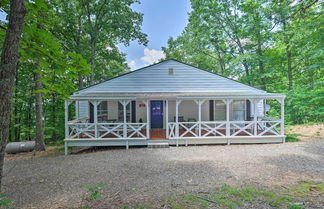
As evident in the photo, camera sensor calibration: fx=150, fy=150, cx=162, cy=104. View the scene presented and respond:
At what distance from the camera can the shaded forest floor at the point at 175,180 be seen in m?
3.09

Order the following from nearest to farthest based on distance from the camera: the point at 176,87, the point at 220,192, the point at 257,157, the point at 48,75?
the point at 48,75 → the point at 220,192 → the point at 257,157 → the point at 176,87

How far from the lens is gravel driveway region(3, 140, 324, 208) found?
11.5 feet

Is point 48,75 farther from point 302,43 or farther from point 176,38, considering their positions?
point 176,38

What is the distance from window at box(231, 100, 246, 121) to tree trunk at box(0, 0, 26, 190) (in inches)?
413

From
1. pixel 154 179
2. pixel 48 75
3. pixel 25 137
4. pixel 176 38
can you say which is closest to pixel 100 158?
pixel 154 179

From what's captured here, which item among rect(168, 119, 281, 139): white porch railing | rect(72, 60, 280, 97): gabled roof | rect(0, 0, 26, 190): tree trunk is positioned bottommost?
rect(168, 119, 281, 139): white porch railing

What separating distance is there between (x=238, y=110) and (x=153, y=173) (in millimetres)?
7843

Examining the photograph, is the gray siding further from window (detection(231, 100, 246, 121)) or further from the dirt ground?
the dirt ground

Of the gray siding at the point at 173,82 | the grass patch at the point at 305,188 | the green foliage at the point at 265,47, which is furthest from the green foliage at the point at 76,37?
the grass patch at the point at 305,188

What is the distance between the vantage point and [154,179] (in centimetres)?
419

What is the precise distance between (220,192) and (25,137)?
1796 centimetres

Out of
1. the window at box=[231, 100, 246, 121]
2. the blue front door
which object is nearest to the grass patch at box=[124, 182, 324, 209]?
the window at box=[231, 100, 246, 121]

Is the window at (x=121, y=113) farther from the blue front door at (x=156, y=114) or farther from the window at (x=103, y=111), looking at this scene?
the blue front door at (x=156, y=114)

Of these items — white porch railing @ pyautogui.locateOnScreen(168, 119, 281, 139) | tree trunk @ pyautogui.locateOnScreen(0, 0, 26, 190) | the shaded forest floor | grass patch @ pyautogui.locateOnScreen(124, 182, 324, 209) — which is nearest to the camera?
tree trunk @ pyautogui.locateOnScreen(0, 0, 26, 190)
